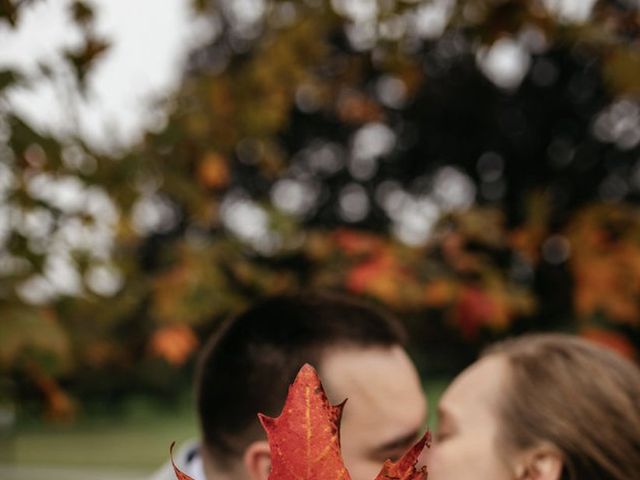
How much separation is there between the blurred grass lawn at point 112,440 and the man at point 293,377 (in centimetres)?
266

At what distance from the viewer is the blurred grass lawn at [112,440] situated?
4.18 meters

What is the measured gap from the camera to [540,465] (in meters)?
1.43

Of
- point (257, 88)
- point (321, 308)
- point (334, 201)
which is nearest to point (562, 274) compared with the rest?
point (257, 88)

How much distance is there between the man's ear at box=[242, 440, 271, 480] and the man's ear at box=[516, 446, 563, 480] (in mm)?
464

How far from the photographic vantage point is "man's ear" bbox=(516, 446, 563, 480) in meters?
1.42

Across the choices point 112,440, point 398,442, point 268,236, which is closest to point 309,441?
point 398,442

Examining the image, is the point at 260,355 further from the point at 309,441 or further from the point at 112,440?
the point at 112,440

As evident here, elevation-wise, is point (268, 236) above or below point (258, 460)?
above

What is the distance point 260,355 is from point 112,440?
359 centimetres

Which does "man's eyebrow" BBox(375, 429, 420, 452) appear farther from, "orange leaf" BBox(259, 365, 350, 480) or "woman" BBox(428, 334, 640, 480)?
"orange leaf" BBox(259, 365, 350, 480)

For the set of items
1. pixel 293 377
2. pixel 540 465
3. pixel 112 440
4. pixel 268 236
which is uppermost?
pixel 112 440

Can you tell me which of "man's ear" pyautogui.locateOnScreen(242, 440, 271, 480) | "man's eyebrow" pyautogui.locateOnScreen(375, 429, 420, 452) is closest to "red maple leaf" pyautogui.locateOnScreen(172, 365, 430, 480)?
"man's ear" pyautogui.locateOnScreen(242, 440, 271, 480)

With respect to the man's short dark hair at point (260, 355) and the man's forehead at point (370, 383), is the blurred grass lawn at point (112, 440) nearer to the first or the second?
the man's short dark hair at point (260, 355)

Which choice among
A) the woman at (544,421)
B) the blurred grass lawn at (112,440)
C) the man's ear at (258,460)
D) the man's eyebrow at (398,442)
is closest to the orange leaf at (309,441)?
the man's ear at (258,460)
